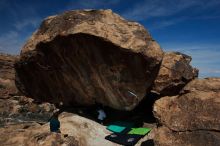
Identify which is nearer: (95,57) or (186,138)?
(186,138)

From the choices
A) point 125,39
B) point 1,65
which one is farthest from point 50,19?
point 1,65

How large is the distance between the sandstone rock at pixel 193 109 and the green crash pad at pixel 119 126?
7.90 ft

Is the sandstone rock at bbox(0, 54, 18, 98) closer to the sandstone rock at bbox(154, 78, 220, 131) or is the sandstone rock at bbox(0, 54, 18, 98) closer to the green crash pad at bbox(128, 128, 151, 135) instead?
the green crash pad at bbox(128, 128, 151, 135)

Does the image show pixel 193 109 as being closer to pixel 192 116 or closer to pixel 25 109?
pixel 192 116

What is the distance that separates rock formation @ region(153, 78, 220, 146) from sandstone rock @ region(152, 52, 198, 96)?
6.35 feet

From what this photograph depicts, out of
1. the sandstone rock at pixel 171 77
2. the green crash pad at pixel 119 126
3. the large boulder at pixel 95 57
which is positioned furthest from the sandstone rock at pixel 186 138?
the sandstone rock at pixel 171 77

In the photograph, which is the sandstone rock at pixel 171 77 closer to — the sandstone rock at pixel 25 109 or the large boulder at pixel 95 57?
the large boulder at pixel 95 57

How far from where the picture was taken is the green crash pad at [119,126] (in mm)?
10805

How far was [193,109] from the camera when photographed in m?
8.54

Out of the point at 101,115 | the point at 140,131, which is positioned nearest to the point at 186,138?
the point at 140,131

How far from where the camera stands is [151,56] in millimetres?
10312

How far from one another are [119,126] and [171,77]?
9.20ft

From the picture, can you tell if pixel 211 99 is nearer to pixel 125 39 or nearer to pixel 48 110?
pixel 125 39

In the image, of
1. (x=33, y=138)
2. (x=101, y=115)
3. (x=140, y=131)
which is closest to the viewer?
(x=33, y=138)
